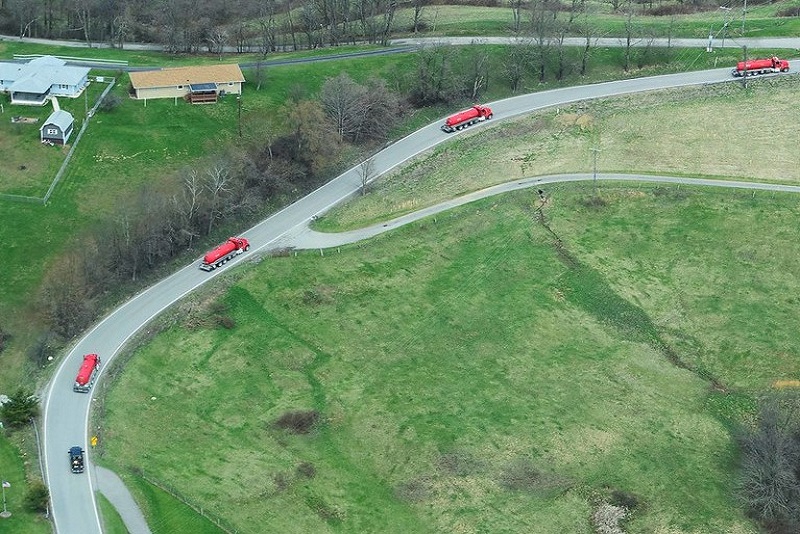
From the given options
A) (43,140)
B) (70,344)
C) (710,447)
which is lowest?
(710,447)

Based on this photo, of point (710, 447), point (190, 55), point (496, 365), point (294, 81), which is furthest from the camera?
point (190, 55)

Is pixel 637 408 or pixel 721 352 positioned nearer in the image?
pixel 637 408

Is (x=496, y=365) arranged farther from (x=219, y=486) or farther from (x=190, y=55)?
(x=190, y=55)

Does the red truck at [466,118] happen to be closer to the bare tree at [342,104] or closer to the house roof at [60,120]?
the bare tree at [342,104]

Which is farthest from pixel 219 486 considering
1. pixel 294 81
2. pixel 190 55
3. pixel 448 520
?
pixel 190 55

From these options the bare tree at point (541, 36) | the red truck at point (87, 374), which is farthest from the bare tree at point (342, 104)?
the red truck at point (87, 374)

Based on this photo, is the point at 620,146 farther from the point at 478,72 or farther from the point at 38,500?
the point at 38,500

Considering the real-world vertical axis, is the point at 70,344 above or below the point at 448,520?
above

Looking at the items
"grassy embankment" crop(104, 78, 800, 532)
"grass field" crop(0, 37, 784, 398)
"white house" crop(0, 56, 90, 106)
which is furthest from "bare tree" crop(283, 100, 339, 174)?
"white house" crop(0, 56, 90, 106)
